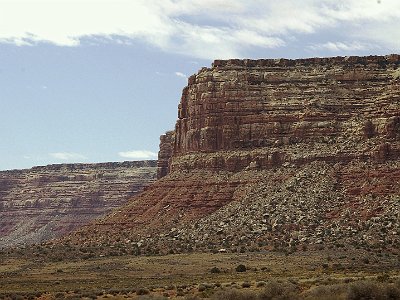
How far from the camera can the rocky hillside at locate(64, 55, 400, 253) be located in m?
92.8

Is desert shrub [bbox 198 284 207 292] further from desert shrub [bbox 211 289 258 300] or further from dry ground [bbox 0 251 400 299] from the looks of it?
desert shrub [bbox 211 289 258 300]

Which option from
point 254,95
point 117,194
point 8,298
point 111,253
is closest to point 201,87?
point 254,95

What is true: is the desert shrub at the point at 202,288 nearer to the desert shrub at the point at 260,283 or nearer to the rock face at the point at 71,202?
the desert shrub at the point at 260,283

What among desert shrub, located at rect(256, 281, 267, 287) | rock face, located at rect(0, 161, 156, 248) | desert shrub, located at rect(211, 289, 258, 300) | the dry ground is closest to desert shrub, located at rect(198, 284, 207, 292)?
the dry ground

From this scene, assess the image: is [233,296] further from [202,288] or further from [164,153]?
[164,153]

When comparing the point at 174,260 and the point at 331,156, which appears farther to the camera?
the point at 331,156

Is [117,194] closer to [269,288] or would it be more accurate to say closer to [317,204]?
[317,204]

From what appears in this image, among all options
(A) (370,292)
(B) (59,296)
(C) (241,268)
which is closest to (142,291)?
(B) (59,296)

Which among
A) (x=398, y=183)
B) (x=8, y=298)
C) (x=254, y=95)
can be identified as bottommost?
(x=8, y=298)

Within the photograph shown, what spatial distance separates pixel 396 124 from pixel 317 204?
1158 cm

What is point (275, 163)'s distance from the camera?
4099 inches

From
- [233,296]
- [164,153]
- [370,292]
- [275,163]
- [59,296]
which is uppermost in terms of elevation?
[164,153]

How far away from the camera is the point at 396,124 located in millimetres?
99562

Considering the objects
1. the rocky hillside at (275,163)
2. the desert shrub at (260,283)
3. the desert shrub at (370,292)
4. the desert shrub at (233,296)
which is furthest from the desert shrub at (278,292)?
the rocky hillside at (275,163)
